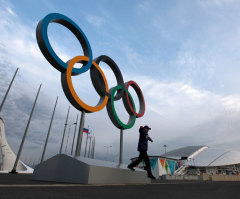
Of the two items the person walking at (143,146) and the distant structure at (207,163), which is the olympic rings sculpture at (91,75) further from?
the distant structure at (207,163)

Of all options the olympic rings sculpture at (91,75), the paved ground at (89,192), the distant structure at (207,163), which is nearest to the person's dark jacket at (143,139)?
the paved ground at (89,192)

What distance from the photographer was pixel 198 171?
2375 inches

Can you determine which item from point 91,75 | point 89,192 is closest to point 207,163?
point 91,75

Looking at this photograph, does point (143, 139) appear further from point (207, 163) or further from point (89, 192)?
point (207, 163)

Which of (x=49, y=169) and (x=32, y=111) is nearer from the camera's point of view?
(x=49, y=169)

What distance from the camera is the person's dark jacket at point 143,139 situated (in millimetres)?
6721

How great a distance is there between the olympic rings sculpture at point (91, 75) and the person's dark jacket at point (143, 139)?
2852 millimetres

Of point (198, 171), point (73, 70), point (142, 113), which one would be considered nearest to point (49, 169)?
point (73, 70)

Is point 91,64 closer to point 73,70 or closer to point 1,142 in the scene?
point 73,70

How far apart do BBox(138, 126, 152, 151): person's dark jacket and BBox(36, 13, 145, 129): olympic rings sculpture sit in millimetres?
2852

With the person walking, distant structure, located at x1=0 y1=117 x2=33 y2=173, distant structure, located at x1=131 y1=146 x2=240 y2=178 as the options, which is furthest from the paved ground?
distant structure, located at x1=131 y1=146 x2=240 y2=178

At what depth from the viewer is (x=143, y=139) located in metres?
6.80

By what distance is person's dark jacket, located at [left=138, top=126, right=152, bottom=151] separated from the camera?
6721 mm

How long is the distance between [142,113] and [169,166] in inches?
1755
